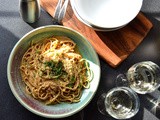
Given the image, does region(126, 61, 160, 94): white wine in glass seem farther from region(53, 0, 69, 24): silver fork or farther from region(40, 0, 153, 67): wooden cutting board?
region(53, 0, 69, 24): silver fork

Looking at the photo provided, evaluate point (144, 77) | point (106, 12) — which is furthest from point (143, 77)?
point (106, 12)

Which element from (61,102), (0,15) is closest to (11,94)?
(61,102)

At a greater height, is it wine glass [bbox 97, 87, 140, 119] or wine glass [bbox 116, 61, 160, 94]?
wine glass [bbox 116, 61, 160, 94]

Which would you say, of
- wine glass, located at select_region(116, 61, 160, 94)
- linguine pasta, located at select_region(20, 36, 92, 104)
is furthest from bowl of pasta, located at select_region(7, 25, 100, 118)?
wine glass, located at select_region(116, 61, 160, 94)

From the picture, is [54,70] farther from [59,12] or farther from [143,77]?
[143,77]

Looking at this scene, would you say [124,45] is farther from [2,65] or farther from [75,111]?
[2,65]

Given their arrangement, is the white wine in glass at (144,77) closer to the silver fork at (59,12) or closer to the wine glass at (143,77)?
the wine glass at (143,77)
